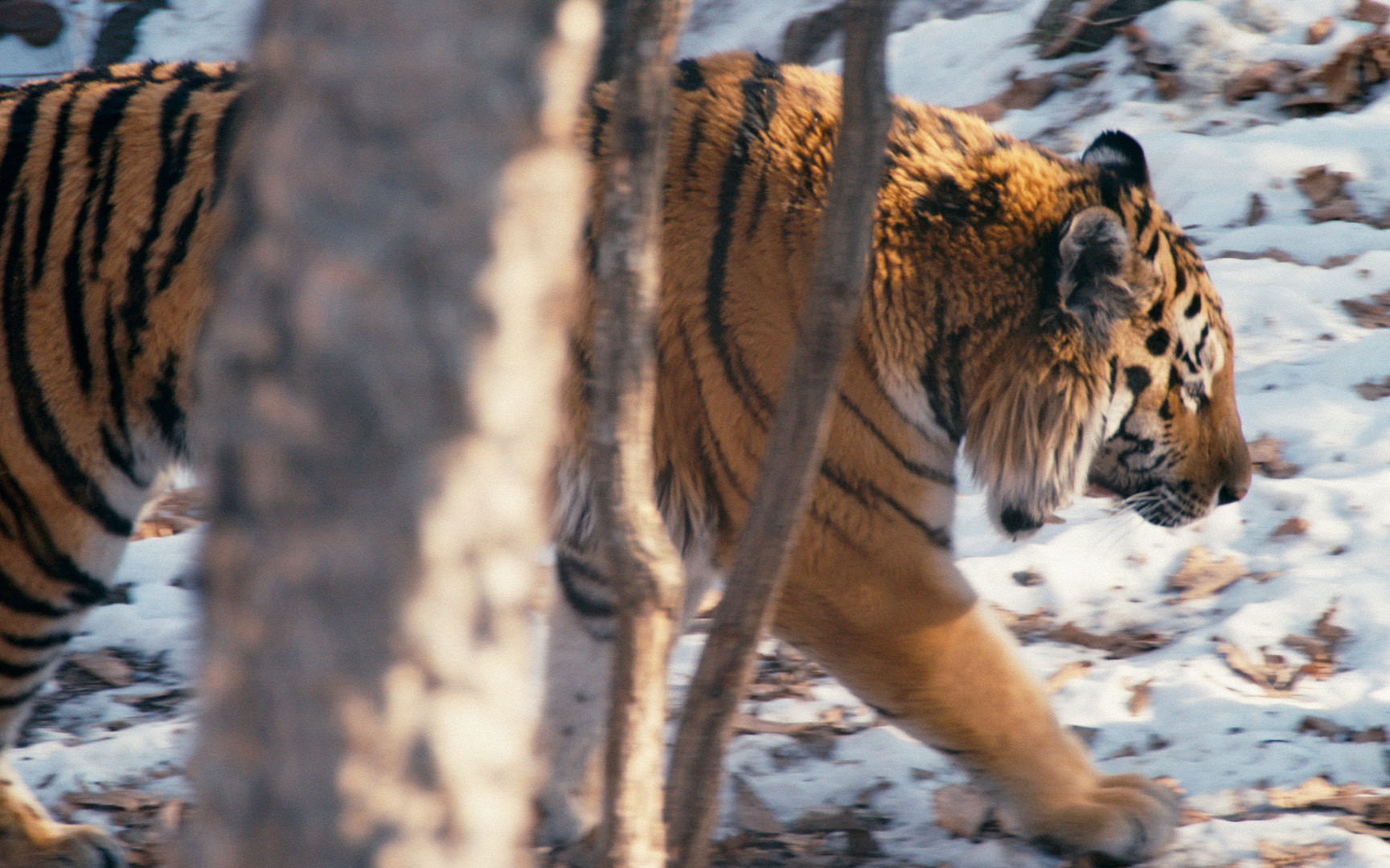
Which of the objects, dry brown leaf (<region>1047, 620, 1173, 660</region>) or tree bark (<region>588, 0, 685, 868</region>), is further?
dry brown leaf (<region>1047, 620, 1173, 660</region>)

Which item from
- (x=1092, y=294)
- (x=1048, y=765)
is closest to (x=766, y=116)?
(x=1092, y=294)

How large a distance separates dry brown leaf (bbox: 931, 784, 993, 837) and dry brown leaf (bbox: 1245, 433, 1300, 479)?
174 cm

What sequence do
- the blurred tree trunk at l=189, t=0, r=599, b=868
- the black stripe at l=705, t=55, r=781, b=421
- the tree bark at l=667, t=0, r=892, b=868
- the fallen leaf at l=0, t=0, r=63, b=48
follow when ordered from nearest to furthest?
the blurred tree trunk at l=189, t=0, r=599, b=868, the tree bark at l=667, t=0, r=892, b=868, the black stripe at l=705, t=55, r=781, b=421, the fallen leaf at l=0, t=0, r=63, b=48

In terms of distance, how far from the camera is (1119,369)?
2.38 m

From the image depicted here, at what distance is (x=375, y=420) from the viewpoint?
58cm

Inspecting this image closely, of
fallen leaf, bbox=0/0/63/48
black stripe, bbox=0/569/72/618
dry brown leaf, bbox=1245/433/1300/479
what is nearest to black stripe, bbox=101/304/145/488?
black stripe, bbox=0/569/72/618

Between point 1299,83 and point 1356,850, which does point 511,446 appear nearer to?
point 1356,850

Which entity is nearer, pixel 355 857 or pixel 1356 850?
pixel 355 857

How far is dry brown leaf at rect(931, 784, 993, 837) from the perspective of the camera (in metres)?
2.37

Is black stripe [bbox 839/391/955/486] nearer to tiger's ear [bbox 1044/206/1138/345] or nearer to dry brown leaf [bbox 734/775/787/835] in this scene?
tiger's ear [bbox 1044/206/1138/345]

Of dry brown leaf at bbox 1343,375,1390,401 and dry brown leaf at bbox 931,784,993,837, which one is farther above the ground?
dry brown leaf at bbox 1343,375,1390,401

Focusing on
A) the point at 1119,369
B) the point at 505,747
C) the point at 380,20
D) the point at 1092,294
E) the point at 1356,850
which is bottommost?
the point at 1356,850

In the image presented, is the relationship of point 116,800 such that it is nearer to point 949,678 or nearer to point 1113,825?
point 949,678

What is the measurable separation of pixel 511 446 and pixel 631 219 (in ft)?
2.16
